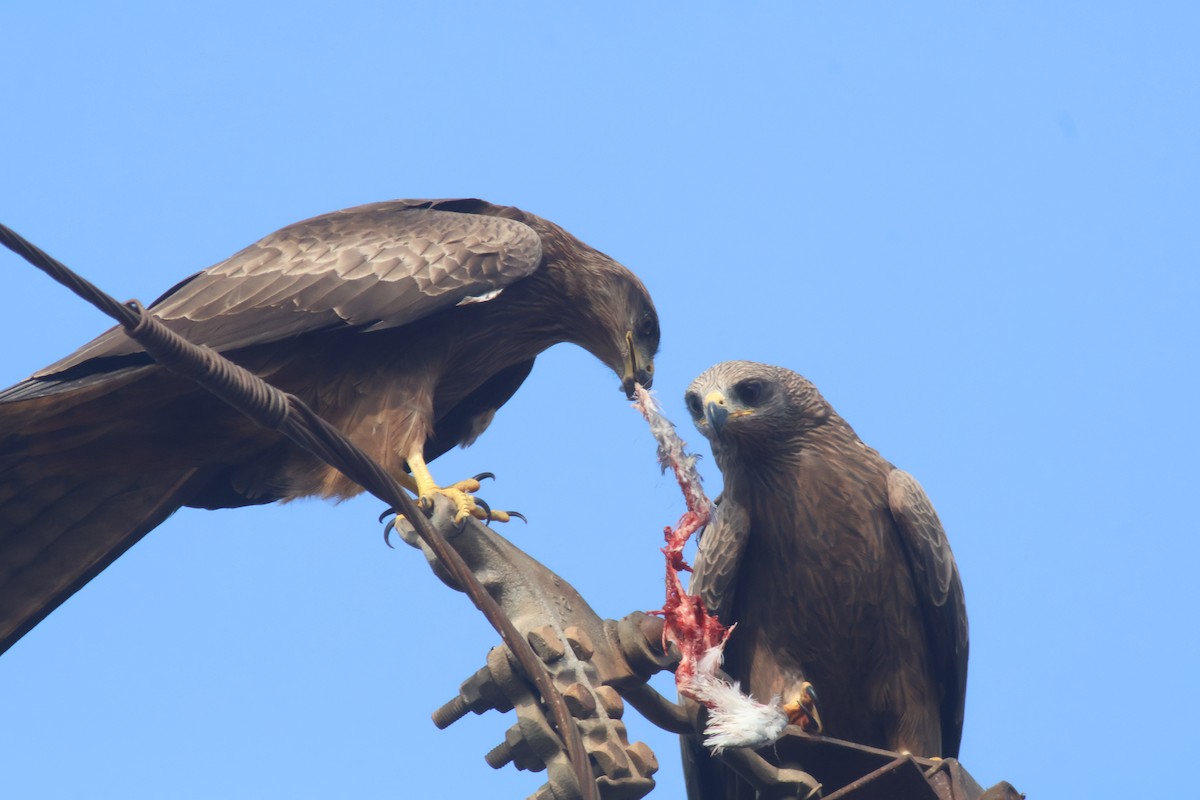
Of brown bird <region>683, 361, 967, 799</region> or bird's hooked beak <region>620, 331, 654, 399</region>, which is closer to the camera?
brown bird <region>683, 361, 967, 799</region>

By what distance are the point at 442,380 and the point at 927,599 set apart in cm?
255

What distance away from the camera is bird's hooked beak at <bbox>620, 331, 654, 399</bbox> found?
7781 millimetres

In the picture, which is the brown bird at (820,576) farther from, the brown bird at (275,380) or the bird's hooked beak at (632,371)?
the bird's hooked beak at (632,371)

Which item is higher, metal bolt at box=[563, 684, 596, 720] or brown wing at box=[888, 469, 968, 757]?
brown wing at box=[888, 469, 968, 757]

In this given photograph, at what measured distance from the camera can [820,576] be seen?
5965mm

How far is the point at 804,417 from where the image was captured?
20.2ft

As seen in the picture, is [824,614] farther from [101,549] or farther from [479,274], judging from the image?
[101,549]

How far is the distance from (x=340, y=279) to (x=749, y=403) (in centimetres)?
195

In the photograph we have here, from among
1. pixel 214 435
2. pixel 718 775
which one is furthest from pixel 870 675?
pixel 214 435

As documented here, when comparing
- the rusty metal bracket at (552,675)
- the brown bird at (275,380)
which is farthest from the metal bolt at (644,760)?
the brown bird at (275,380)

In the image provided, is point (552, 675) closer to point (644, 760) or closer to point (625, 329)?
point (644, 760)

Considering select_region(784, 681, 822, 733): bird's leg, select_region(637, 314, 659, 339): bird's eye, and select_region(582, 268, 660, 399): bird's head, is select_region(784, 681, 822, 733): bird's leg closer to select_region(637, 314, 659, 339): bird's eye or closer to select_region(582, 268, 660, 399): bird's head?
select_region(582, 268, 660, 399): bird's head

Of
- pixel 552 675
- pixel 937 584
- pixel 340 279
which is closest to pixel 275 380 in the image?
pixel 340 279

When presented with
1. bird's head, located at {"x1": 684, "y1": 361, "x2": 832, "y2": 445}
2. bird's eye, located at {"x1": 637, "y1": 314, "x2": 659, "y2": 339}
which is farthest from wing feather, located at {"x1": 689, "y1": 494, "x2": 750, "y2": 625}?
bird's eye, located at {"x1": 637, "y1": 314, "x2": 659, "y2": 339}
